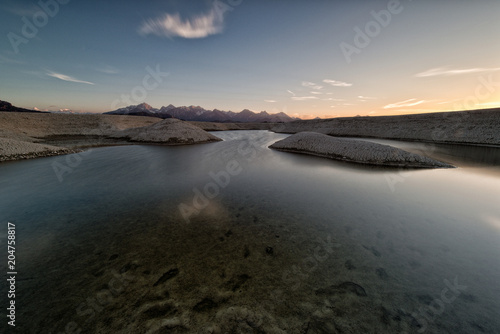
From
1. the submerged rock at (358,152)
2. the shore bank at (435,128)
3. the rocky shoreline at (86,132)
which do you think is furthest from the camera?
the shore bank at (435,128)

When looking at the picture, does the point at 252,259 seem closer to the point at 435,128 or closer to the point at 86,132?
the point at 86,132

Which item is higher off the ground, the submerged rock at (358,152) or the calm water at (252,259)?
the submerged rock at (358,152)

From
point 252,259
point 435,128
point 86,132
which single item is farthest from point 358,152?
point 86,132

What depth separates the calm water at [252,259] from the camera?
244cm

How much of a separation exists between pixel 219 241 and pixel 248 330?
2094mm

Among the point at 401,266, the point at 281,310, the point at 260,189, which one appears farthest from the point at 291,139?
the point at 281,310

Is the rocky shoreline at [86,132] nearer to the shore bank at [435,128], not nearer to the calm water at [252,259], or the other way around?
the calm water at [252,259]

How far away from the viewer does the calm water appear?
8.00 feet

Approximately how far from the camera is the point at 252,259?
3.64 metres

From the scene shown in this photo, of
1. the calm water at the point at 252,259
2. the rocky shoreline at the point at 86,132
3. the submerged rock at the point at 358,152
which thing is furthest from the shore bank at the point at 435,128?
the rocky shoreline at the point at 86,132

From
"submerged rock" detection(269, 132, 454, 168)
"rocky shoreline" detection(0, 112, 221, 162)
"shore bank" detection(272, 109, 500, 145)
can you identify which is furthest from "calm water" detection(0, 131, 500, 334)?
"shore bank" detection(272, 109, 500, 145)

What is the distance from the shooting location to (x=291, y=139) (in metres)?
21.4

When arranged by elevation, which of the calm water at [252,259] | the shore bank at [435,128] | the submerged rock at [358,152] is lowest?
the calm water at [252,259]

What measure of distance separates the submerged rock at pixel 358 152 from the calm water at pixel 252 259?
519cm
